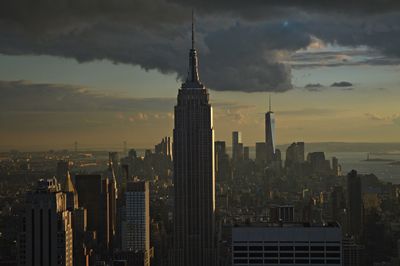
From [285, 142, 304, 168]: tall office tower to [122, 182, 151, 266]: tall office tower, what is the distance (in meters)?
3.05

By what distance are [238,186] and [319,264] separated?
645 cm

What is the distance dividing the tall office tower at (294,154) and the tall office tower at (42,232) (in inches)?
163

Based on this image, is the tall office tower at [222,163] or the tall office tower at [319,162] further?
the tall office tower at [222,163]

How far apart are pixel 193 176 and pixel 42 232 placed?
9595 mm

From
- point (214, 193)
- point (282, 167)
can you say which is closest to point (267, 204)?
point (282, 167)

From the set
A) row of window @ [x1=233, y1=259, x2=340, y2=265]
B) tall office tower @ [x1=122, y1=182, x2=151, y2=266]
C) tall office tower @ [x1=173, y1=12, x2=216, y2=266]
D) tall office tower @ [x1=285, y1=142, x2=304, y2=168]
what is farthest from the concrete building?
row of window @ [x1=233, y1=259, x2=340, y2=265]

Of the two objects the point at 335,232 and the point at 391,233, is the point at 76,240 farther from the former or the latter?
the point at 391,233

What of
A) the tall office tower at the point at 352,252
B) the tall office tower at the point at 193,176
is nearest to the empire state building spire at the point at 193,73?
the tall office tower at the point at 193,176

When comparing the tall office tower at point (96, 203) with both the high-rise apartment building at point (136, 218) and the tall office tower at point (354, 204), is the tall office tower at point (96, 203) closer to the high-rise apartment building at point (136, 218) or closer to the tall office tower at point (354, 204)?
the high-rise apartment building at point (136, 218)

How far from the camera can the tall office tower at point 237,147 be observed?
1261 cm

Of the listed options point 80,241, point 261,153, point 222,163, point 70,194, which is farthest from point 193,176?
point 80,241

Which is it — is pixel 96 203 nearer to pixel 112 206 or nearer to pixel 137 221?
pixel 112 206

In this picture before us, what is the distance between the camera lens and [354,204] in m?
13.5

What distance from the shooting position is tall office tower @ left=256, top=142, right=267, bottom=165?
12.4m
